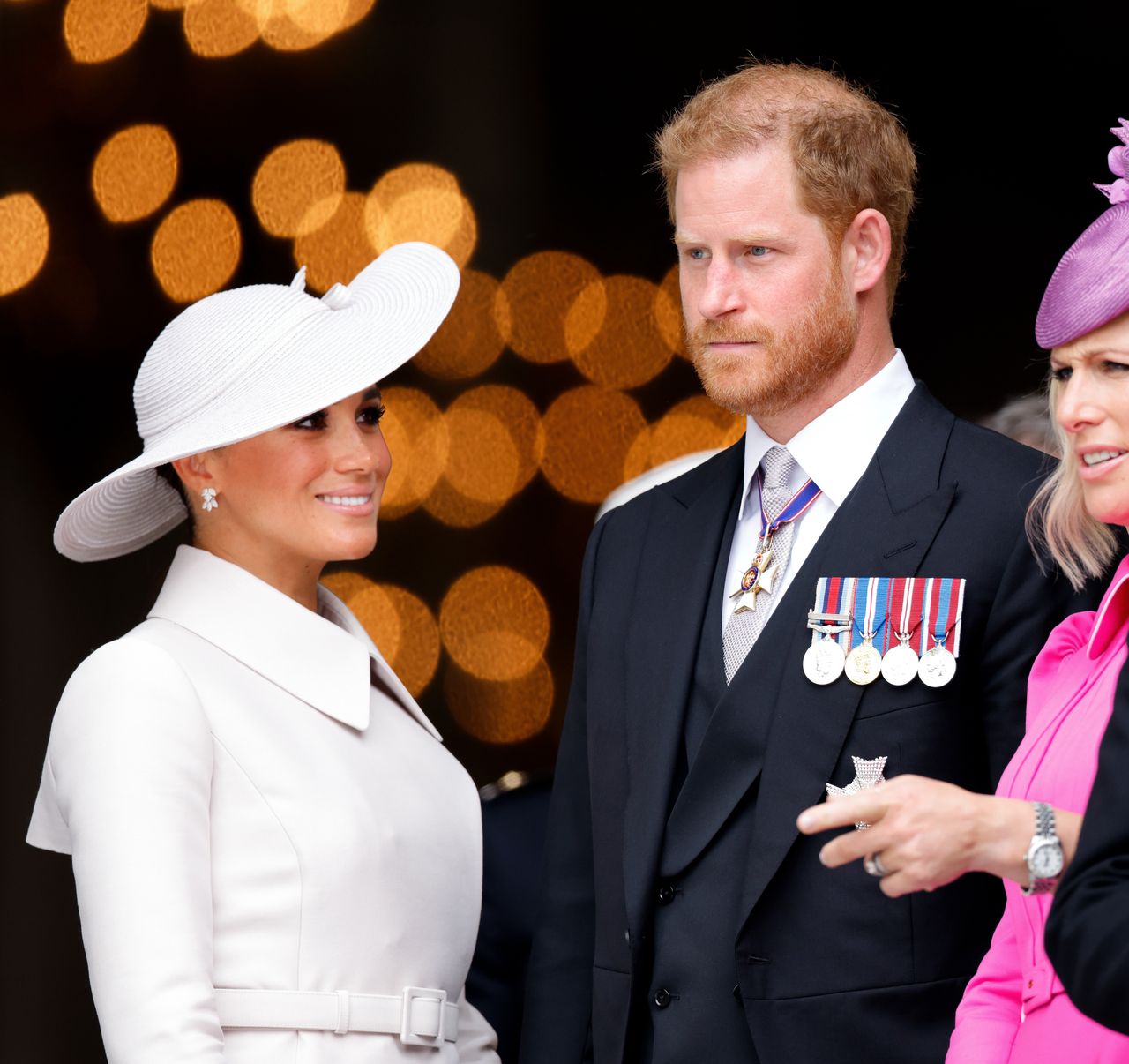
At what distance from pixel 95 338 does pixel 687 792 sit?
1.83 metres

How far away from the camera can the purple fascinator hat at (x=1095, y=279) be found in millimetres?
1870

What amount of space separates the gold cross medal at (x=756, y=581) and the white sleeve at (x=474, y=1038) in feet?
2.37

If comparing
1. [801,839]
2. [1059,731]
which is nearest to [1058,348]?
[1059,731]

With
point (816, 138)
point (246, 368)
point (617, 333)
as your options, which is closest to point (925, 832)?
point (816, 138)

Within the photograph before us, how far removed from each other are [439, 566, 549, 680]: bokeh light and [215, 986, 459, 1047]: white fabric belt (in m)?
1.88

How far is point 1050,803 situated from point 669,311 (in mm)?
2782

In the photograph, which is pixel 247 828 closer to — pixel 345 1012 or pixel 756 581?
pixel 345 1012

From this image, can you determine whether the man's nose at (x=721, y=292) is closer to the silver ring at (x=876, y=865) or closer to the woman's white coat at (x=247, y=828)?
the woman's white coat at (x=247, y=828)

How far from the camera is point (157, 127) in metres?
3.69

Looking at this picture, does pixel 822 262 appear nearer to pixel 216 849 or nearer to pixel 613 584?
pixel 613 584

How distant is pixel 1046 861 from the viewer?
160cm

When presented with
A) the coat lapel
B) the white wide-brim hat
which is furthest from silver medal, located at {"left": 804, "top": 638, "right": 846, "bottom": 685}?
the white wide-brim hat

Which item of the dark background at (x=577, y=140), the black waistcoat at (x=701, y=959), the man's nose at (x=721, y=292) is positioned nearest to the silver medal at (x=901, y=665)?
the black waistcoat at (x=701, y=959)

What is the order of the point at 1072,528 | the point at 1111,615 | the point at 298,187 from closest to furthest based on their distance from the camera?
the point at 1111,615, the point at 1072,528, the point at 298,187
